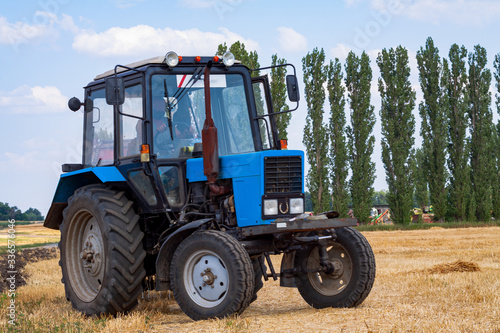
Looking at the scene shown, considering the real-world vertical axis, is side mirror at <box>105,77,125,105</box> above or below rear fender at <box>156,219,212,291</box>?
above

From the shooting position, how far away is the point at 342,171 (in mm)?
37281

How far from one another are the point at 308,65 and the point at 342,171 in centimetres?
666

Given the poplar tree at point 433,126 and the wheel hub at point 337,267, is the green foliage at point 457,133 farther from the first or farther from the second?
the wheel hub at point 337,267

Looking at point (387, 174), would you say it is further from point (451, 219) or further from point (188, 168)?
point (188, 168)

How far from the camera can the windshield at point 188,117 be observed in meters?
7.45

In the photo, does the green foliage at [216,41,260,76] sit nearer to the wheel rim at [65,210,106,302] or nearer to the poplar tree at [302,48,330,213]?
the poplar tree at [302,48,330,213]

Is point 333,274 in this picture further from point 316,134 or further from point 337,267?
point 316,134

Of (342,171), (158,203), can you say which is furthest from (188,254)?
(342,171)

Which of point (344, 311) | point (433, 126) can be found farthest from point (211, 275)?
point (433, 126)

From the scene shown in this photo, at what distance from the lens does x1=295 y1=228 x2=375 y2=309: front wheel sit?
7.20 m

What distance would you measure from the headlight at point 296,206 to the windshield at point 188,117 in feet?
3.06

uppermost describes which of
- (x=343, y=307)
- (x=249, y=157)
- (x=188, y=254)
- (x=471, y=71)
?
(x=471, y=71)

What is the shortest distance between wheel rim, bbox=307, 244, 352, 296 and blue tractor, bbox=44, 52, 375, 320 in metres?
0.01

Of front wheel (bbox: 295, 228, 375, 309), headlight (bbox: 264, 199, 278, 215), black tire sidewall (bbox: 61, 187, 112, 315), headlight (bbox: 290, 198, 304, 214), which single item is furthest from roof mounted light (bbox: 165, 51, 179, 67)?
front wheel (bbox: 295, 228, 375, 309)
